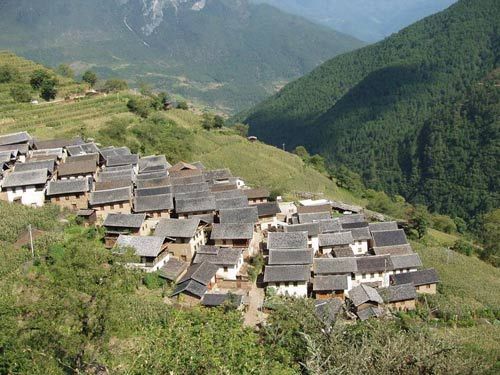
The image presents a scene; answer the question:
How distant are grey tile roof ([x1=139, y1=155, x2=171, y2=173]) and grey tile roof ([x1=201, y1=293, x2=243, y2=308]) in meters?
19.6

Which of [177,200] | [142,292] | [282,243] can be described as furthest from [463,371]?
[177,200]

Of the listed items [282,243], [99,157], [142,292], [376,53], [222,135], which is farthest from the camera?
[376,53]

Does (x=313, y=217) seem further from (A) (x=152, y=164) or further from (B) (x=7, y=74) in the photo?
(B) (x=7, y=74)

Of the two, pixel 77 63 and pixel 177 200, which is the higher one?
pixel 177 200

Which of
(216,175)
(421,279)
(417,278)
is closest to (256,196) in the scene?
(216,175)

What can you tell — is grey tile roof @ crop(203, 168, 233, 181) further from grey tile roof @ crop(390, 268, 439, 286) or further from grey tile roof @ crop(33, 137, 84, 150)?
grey tile roof @ crop(390, 268, 439, 286)

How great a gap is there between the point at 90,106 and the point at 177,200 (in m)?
33.3

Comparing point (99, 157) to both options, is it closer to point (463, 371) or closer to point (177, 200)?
point (177, 200)

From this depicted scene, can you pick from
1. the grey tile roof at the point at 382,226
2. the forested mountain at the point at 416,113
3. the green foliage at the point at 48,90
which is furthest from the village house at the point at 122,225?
the forested mountain at the point at 416,113

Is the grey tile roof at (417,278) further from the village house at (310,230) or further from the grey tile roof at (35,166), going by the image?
the grey tile roof at (35,166)

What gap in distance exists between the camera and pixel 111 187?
1591 inches

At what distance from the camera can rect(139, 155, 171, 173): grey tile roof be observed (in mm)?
48244

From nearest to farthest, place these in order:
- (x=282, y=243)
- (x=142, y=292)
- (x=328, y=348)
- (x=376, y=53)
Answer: (x=328, y=348)
(x=142, y=292)
(x=282, y=243)
(x=376, y=53)

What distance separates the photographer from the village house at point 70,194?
38.9 metres
